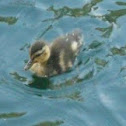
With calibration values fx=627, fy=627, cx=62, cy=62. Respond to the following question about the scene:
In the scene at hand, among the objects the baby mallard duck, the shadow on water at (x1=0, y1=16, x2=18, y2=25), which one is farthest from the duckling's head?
the shadow on water at (x1=0, y1=16, x2=18, y2=25)

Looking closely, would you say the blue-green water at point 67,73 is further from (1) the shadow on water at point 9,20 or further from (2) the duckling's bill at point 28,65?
(2) the duckling's bill at point 28,65

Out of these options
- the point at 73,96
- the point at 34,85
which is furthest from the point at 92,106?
the point at 34,85

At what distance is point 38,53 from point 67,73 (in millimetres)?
372

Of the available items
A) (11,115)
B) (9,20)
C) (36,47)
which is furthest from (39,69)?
(9,20)

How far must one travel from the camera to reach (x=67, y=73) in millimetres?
5848

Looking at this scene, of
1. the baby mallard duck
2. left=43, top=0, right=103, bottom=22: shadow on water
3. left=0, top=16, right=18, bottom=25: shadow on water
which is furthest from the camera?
left=43, top=0, right=103, bottom=22: shadow on water

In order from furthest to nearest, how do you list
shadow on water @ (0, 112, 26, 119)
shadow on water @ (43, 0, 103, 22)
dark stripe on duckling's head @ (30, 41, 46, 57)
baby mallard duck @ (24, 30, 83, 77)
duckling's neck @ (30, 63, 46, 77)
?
shadow on water @ (43, 0, 103, 22) < duckling's neck @ (30, 63, 46, 77) < baby mallard duck @ (24, 30, 83, 77) < dark stripe on duckling's head @ (30, 41, 46, 57) < shadow on water @ (0, 112, 26, 119)

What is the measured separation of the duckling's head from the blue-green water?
0.18 m

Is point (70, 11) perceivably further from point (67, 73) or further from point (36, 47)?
point (36, 47)

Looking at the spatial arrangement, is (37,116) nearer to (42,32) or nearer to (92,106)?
(92,106)

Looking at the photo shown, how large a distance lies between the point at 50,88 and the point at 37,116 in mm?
450

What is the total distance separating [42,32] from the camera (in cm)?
636

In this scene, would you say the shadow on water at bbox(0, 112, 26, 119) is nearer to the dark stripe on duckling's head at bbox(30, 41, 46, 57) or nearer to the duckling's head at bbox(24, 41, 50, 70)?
the duckling's head at bbox(24, 41, 50, 70)

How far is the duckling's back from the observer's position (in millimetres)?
5789
